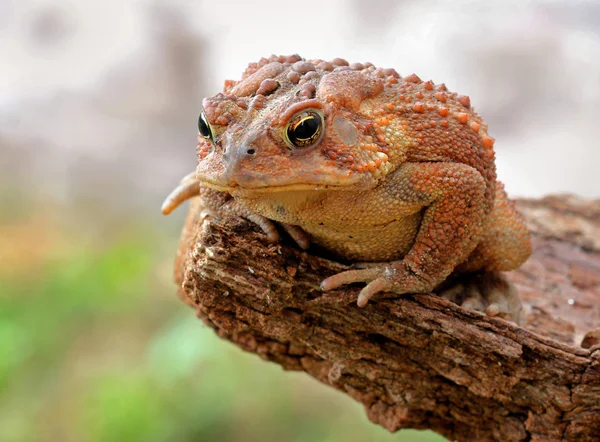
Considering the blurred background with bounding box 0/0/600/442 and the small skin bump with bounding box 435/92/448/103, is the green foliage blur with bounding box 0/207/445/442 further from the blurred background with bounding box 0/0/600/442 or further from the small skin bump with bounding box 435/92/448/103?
the small skin bump with bounding box 435/92/448/103

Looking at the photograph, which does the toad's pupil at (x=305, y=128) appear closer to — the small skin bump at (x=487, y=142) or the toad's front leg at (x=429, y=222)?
the toad's front leg at (x=429, y=222)

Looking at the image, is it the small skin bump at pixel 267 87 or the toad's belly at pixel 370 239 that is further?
the toad's belly at pixel 370 239

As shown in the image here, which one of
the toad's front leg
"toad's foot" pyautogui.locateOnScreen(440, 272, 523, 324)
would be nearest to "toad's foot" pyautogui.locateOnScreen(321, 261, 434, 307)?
the toad's front leg

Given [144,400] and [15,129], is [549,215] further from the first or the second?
[15,129]

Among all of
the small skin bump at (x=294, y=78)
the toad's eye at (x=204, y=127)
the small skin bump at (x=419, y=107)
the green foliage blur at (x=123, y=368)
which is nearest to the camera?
the toad's eye at (x=204, y=127)

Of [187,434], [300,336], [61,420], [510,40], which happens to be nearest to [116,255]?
[61,420]

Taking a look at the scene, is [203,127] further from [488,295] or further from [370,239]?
[488,295]

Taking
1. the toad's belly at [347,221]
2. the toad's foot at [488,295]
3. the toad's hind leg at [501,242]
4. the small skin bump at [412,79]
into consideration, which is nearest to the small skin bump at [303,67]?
the small skin bump at [412,79]
